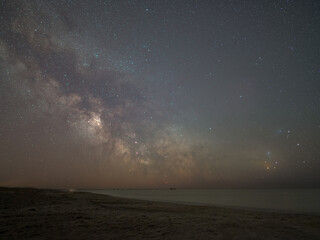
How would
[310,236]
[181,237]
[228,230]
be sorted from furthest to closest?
[228,230] → [310,236] → [181,237]

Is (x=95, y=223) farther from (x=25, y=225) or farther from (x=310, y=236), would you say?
(x=310, y=236)

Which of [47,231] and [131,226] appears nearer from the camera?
[47,231]

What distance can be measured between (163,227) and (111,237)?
329 cm

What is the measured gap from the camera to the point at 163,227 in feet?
34.6

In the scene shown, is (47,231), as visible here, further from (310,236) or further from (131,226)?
(310,236)

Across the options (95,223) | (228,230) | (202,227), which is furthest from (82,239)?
(228,230)

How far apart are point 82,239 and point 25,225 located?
4120mm

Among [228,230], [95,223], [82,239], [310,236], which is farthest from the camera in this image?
[95,223]

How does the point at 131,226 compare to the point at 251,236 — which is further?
the point at 131,226

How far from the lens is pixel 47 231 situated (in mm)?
9109

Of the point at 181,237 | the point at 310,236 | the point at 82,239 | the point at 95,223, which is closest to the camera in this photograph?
the point at 82,239

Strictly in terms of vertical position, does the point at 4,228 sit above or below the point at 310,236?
above

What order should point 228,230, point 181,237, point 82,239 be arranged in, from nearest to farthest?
point 82,239 < point 181,237 < point 228,230

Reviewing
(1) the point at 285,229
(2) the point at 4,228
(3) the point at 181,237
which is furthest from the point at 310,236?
(2) the point at 4,228
